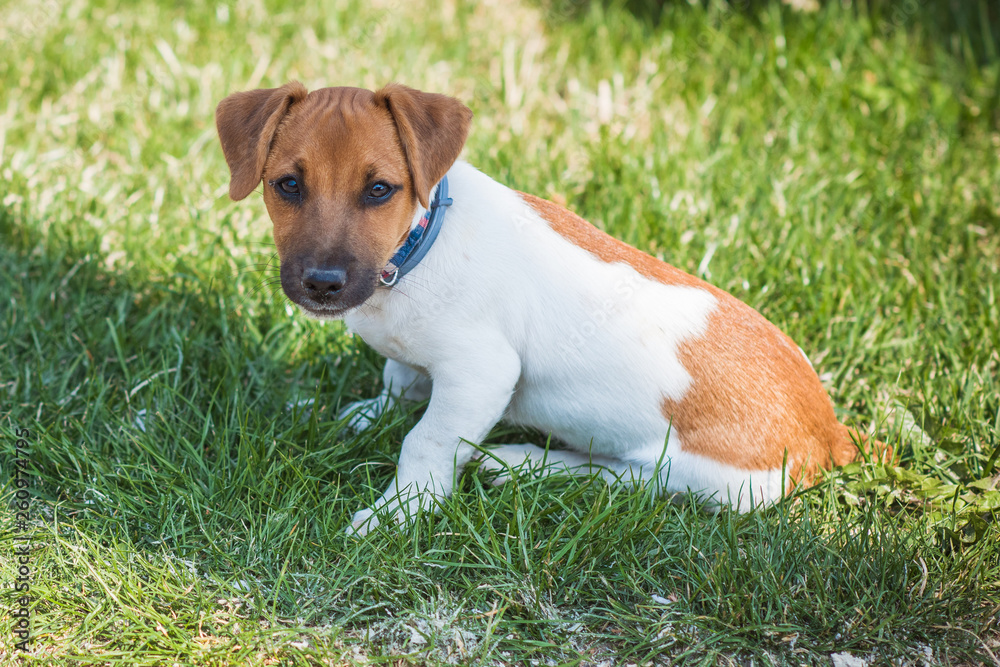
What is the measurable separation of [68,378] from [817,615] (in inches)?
138

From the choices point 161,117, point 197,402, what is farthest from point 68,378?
point 161,117

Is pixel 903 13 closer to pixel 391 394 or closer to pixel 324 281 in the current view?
pixel 391 394

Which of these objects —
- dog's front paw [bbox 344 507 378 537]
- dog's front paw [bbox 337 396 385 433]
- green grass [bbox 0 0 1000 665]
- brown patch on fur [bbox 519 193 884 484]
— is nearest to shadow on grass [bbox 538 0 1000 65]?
green grass [bbox 0 0 1000 665]

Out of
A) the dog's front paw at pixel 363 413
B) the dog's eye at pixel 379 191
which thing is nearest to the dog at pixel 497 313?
the dog's eye at pixel 379 191

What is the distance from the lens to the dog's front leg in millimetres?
3309

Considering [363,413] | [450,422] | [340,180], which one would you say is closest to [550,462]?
[450,422]

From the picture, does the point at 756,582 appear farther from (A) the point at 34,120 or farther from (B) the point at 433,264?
(A) the point at 34,120

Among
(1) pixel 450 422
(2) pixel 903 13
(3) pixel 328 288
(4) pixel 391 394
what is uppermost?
(2) pixel 903 13

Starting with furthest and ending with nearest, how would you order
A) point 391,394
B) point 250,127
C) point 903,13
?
point 903,13
point 391,394
point 250,127

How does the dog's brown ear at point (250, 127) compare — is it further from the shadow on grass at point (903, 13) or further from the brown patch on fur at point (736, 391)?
the shadow on grass at point (903, 13)

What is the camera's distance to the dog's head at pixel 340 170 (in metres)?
3.08

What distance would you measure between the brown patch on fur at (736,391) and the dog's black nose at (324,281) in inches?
37.1

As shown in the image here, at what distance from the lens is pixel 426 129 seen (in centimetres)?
320

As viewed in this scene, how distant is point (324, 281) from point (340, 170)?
1.39ft
